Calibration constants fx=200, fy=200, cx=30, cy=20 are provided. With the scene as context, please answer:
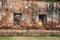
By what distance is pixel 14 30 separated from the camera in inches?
390

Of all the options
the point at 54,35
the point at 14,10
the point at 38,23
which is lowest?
the point at 54,35

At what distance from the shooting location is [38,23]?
10078 millimetres

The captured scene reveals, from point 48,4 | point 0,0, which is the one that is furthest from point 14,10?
point 48,4

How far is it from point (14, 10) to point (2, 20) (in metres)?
0.78

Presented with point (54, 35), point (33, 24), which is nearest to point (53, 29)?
point (54, 35)

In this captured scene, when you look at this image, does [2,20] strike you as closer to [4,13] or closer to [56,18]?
[4,13]

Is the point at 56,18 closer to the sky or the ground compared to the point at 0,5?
closer to the ground

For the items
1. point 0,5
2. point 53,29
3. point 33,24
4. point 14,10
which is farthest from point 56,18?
point 0,5

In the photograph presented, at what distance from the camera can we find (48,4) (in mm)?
10086

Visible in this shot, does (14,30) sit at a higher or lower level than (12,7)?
lower

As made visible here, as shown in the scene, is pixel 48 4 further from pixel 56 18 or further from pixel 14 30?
pixel 14 30

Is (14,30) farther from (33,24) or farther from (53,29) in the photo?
(53,29)

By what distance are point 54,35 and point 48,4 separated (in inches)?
62.5

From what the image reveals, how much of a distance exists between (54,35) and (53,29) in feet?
1.03
